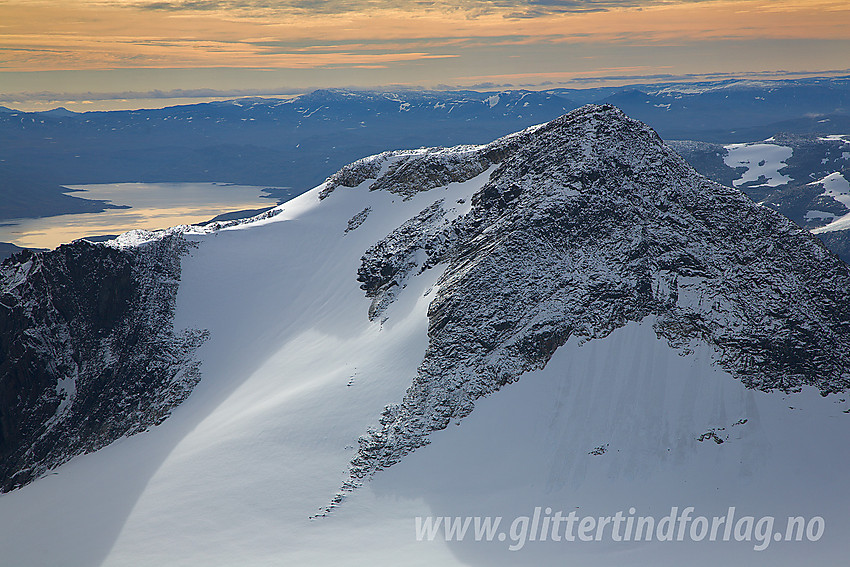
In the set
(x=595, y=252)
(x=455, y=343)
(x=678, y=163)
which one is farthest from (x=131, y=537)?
(x=678, y=163)

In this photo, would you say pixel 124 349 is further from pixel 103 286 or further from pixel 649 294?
pixel 649 294

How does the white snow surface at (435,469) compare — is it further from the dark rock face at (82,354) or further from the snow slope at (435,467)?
the dark rock face at (82,354)

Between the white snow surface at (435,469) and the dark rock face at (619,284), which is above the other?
the dark rock face at (619,284)

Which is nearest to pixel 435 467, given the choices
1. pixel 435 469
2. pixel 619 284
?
pixel 435 469

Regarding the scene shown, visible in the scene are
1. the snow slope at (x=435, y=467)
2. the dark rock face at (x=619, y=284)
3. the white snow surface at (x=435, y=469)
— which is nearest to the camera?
the white snow surface at (x=435, y=469)

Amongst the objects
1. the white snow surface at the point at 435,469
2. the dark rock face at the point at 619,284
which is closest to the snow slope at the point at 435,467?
the white snow surface at the point at 435,469

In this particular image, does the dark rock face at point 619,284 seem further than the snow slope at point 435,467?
Yes
